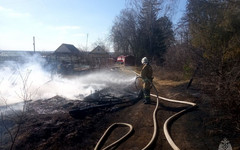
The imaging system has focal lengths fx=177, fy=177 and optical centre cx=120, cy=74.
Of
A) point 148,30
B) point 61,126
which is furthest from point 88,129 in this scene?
point 148,30

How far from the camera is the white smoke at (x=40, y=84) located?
9617 millimetres

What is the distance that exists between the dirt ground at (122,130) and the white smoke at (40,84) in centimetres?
245

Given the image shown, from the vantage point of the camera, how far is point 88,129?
208 inches

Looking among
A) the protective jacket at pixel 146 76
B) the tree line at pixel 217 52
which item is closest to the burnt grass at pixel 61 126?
the protective jacket at pixel 146 76

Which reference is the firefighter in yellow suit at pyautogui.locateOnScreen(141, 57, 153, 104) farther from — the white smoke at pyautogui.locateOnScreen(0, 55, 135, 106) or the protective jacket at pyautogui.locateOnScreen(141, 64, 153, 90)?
the white smoke at pyautogui.locateOnScreen(0, 55, 135, 106)

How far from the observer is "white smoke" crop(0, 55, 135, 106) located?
9617 mm

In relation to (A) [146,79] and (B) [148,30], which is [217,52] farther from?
(B) [148,30]

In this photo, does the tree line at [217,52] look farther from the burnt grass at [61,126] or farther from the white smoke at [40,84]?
the white smoke at [40,84]

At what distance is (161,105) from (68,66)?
51.1ft

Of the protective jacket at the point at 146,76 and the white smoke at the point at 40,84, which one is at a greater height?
the protective jacket at the point at 146,76

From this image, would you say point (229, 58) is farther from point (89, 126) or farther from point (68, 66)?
point (68, 66)

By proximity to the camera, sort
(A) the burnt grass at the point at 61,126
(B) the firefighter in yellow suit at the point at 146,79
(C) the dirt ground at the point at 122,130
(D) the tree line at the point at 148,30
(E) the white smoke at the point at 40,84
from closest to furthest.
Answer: (C) the dirt ground at the point at 122,130
(A) the burnt grass at the point at 61,126
(B) the firefighter in yellow suit at the point at 146,79
(E) the white smoke at the point at 40,84
(D) the tree line at the point at 148,30

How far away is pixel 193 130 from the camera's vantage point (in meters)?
4.50

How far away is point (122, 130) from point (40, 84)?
9745 mm
